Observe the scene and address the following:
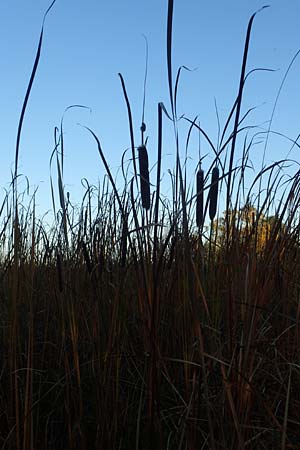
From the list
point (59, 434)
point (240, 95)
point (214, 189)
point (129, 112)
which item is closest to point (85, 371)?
point (59, 434)

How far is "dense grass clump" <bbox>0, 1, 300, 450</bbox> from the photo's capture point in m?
0.87

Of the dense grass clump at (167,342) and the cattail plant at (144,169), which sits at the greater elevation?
the cattail plant at (144,169)

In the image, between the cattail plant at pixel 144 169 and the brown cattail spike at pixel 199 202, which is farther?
the brown cattail spike at pixel 199 202

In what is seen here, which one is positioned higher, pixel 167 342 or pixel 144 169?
pixel 144 169

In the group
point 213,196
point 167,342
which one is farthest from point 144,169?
point 167,342

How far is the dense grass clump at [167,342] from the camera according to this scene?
2.86ft

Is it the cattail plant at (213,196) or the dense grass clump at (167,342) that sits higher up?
the cattail plant at (213,196)

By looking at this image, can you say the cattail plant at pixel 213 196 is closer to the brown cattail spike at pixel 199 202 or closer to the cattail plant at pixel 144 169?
the brown cattail spike at pixel 199 202

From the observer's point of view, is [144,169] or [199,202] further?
[199,202]

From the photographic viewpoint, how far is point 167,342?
127 centimetres

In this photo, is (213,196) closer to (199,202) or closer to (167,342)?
(199,202)

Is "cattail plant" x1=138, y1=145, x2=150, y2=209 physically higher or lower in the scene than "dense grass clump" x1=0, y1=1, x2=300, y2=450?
higher

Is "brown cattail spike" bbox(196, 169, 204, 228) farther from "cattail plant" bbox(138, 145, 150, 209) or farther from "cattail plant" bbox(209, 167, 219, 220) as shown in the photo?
"cattail plant" bbox(138, 145, 150, 209)

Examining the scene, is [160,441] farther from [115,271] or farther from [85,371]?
[115,271]
